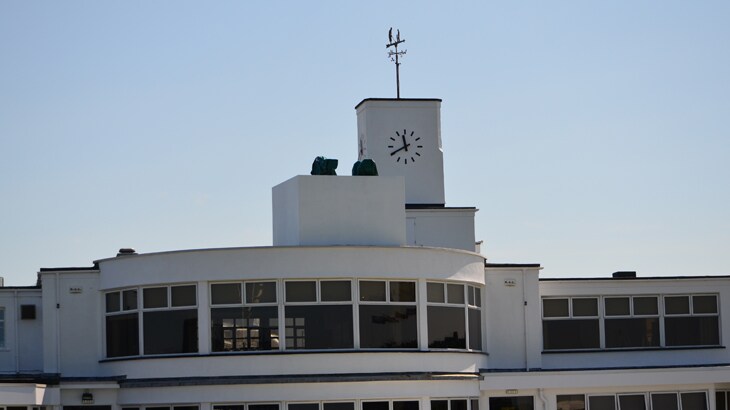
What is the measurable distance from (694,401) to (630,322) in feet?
10.3

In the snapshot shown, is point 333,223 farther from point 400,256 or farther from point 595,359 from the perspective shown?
point 595,359

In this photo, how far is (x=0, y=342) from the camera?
132 feet

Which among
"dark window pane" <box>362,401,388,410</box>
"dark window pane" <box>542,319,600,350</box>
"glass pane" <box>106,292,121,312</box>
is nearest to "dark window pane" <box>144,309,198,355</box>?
"glass pane" <box>106,292,121,312</box>

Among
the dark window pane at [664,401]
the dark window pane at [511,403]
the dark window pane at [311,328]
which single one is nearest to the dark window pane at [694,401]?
the dark window pane at [664,401]

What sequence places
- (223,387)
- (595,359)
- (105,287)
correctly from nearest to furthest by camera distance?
(223,387), (105,287), (595,359)

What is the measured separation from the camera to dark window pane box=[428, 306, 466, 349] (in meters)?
38.3

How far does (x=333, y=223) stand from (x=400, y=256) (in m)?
2.25

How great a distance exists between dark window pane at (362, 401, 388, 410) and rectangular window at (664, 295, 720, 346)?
10.1m

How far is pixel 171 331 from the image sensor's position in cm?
3775

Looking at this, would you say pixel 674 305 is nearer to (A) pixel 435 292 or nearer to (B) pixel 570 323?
(B) pixel 570 323

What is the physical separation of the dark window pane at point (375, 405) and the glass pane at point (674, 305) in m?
10.2

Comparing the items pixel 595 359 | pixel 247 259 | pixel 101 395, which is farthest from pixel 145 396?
pixel 595 359

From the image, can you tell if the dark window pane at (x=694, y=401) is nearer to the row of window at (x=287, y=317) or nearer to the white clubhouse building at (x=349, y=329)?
the white clubhouse building at (x=349, y=329)

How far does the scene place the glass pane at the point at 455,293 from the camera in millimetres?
38844
